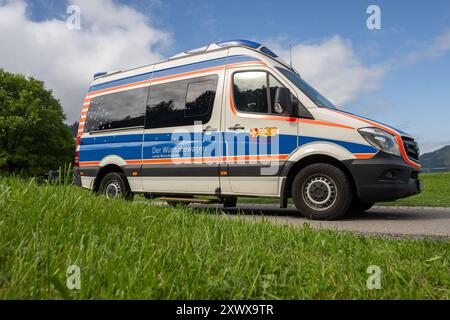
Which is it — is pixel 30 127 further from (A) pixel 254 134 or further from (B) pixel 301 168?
(B) pixel 301 168

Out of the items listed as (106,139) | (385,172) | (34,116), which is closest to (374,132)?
(385,172)

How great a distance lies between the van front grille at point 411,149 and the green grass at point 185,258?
261 cm

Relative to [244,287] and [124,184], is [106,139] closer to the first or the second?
[124,184]

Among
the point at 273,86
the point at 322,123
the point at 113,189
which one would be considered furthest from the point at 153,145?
the point at 322,123

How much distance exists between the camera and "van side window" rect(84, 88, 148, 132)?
7.48m

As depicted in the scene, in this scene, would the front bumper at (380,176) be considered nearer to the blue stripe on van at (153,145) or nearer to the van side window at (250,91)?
the blue stripe on van at (153,145)

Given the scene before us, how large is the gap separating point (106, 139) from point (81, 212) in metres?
4.72

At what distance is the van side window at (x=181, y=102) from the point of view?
6.54 meters

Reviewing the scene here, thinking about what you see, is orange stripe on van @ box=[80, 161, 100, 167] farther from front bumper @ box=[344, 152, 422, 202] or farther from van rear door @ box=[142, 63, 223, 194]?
front bumper @ box=[344, 152, 422, 202]

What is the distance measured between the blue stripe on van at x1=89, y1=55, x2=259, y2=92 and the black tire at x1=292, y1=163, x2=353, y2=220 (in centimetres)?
204

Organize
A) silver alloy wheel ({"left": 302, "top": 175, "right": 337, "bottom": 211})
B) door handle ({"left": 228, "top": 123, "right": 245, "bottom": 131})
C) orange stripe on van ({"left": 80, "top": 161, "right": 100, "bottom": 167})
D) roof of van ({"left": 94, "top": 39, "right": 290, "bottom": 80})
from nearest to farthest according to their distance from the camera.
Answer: silver alloy wheel ({"left": 302, "top": 175, "right": 337, "bottom": 211})
door handle ({"left": 228, "top": 123, "right": 245, "bottom": 131})
roof of van ({"left": 94, "top": 39, "right": 290, "bottom": 80})
orange stripe on van ({"left": 80, "top": 161, "right": 100, "bottom": 167})

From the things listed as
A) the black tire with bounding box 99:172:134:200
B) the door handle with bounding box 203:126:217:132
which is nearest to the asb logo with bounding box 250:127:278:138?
the door handle with bounding box 203:126:217:132

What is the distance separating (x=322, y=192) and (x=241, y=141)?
4.72 feet

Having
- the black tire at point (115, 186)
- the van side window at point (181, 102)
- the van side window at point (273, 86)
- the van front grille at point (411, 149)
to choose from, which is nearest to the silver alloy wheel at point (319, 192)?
the van front grille at point (411, 149)
